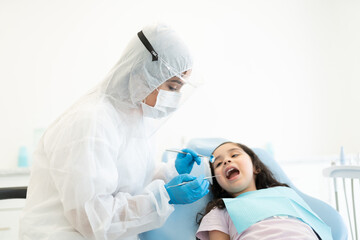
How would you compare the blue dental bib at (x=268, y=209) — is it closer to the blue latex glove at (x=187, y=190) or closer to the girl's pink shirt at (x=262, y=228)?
the girl's pink shirt at (x=262, y=228)

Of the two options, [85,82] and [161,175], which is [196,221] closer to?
[161,175]

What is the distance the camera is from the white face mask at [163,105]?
1282mm

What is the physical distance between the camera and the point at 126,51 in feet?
4.24

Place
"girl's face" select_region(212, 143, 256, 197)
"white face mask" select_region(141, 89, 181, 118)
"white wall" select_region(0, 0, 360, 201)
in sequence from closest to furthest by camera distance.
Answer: "white face mask" select_region(141, 89, 181, 118) → "girl's face" select_region(212, 143, 256, 197) → "white wall" select_region(0, 0, 360, 201)

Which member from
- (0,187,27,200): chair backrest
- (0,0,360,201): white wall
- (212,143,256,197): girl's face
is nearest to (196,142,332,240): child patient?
(212,143,256,197): girl's face

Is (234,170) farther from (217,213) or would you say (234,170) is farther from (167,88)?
A: (167,88)

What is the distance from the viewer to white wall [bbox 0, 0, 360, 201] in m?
2.45

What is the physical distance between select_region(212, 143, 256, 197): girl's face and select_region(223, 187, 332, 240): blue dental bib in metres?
0.10

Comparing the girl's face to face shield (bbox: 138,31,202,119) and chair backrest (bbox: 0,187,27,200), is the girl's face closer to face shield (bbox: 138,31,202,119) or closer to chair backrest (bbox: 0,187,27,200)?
face shield (bbox: 138,31,202,119)

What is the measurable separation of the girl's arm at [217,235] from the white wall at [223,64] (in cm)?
138

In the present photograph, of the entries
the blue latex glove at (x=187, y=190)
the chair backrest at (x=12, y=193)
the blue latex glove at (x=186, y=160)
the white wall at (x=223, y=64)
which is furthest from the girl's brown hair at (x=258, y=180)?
the white wall at (x=223, y=64)

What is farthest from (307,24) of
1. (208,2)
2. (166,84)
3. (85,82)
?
(166,84)

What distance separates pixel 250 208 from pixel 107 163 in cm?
66

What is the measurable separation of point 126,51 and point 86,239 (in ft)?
2.36
